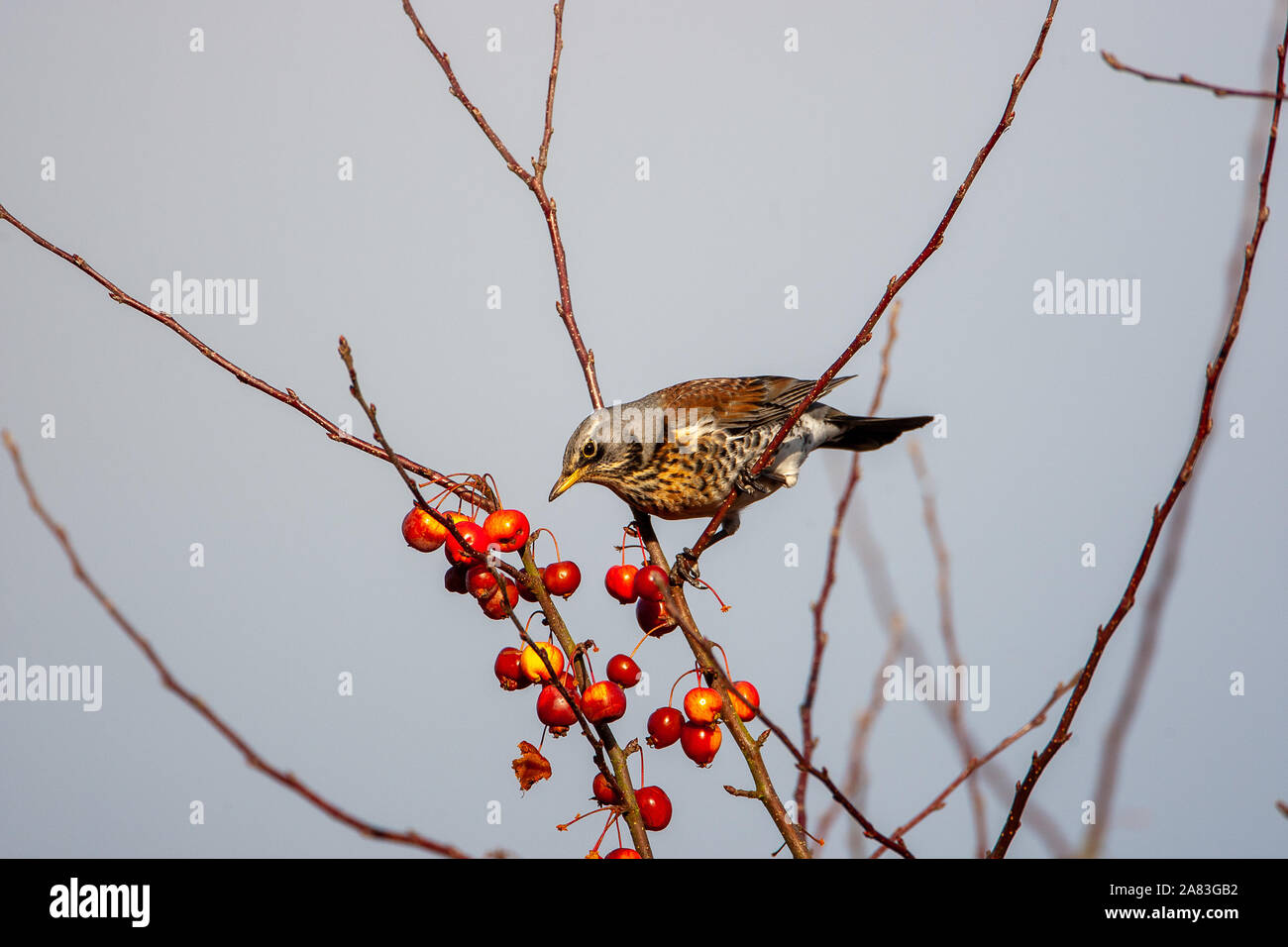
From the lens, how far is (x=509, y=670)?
7.56ft

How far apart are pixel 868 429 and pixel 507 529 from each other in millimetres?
2599

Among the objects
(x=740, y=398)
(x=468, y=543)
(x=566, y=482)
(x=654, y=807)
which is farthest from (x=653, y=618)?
(x=740, y=398)

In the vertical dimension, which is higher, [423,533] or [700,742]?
[423,533]

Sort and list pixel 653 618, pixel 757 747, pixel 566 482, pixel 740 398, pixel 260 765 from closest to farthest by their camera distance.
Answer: pixel 260 765 < pixel 757 747 < pixel 653 618 < pixel 566 482 < pixel 740 398

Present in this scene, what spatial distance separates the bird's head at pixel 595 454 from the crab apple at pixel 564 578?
2.40 feet

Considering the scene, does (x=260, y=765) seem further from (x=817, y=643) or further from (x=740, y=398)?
(x=740, y=398)

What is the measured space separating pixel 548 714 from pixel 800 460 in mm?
2125

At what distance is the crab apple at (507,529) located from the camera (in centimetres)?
224

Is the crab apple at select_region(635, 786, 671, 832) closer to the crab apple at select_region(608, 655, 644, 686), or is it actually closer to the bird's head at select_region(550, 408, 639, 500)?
the crab apple at select_region(608, 655, 644, 686)

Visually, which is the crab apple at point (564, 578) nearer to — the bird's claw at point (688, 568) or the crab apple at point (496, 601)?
the crab apple at point (496, 601)

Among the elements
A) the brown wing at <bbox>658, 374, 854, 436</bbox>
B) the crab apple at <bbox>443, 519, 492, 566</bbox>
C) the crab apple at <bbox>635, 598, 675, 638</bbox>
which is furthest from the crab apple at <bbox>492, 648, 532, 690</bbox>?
the brown wing at <bbox>658, 374, 854, 436</bbox>

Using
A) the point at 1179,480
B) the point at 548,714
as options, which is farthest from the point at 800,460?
the point at 1179,480

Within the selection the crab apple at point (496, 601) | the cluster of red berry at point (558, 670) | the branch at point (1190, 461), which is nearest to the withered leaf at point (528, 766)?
the cluster of red berry at point (558, 670)

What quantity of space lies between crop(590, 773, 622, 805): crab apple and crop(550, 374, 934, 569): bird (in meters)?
1.17
